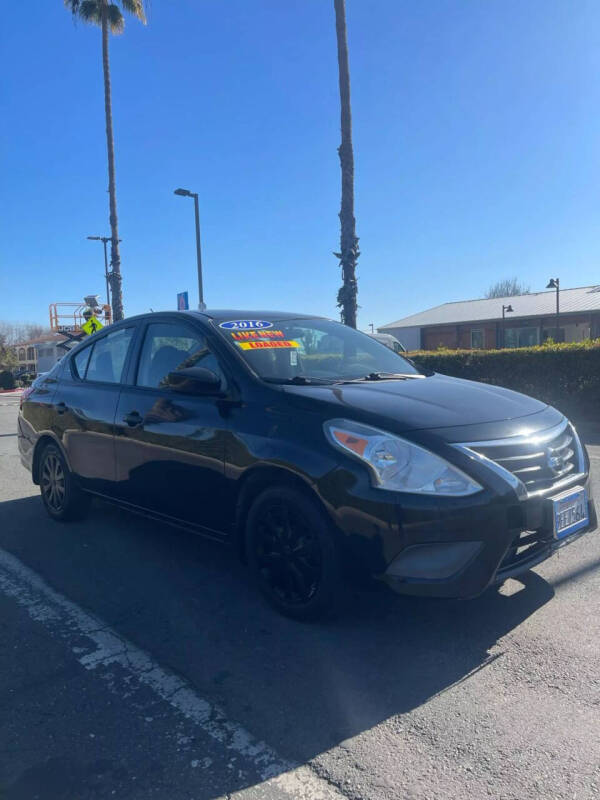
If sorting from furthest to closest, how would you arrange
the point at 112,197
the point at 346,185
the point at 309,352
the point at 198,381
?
the point at 112,197 → the point at 346,185 → the point at 309,352 → the point at 198,381

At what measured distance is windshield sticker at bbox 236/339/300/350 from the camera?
388 centimetres

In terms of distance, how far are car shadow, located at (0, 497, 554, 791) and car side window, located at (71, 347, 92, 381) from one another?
4.76ft

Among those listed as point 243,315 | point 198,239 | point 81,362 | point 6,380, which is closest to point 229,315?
point 243,315

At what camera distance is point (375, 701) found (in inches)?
103

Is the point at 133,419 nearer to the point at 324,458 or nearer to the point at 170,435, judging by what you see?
the point at 170,435

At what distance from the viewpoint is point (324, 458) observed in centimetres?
302

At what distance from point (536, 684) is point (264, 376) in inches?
80.2

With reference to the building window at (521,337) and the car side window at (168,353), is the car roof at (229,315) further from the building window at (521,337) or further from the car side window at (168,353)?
the building window at (521,337)

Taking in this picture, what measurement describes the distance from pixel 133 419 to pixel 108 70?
21.5 m

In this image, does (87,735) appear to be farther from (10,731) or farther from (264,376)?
(264,376)

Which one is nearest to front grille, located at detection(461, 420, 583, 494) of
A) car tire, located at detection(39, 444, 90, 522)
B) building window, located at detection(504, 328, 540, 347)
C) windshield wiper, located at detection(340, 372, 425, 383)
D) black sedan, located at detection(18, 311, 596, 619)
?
black sedan, located at detection(18, 311, 596, 619)

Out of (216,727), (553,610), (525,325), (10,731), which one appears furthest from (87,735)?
(525,325)

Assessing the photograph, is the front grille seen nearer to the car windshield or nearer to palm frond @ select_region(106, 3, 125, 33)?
the car windshield

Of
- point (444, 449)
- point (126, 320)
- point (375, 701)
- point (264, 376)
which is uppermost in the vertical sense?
point (126, 320)
